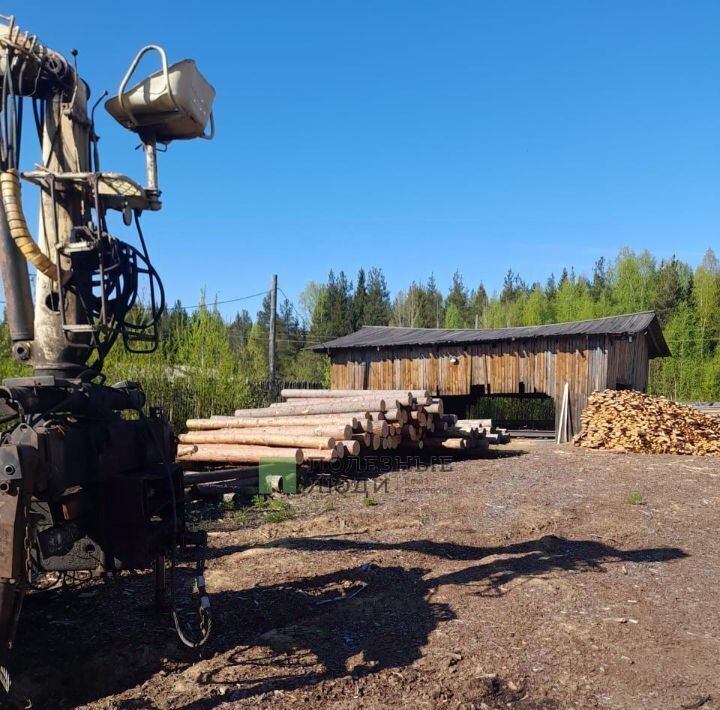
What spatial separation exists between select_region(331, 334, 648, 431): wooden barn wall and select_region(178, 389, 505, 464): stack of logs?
584 cm

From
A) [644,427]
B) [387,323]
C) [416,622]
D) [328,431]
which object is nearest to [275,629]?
[416,622]

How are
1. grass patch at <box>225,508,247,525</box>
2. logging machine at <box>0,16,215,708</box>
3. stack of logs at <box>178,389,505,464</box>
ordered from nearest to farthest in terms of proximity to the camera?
logging machine at <box>0,16,215,708</box> → grass patch at <box>225,508,247,525</box> → stack of logs at <box>178,389,505,464</box>

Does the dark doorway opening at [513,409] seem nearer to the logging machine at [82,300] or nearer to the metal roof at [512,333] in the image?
the metal roof at [512,333]

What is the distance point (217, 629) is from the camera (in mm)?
4645

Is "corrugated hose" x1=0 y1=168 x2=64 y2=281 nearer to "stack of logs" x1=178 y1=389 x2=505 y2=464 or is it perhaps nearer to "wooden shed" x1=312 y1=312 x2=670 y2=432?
"stack of logs" x1=178 y1=389 x2=505 y2=464

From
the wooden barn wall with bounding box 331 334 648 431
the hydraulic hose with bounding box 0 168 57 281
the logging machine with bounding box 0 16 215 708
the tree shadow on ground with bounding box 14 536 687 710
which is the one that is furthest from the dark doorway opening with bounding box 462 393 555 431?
the hydraulic hose with bounding box 0 168 57 281

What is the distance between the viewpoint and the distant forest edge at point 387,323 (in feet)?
50.0

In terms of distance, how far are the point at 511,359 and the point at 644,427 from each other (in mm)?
5166

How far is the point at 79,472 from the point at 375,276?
58.8m

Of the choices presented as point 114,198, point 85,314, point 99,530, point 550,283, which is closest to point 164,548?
point 99,530

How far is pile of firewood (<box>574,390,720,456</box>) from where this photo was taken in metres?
16.0

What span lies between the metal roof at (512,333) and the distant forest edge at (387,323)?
4.06m

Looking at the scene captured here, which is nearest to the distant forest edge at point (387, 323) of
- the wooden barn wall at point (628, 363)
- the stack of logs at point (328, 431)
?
the stack of logs at point (328, 431)

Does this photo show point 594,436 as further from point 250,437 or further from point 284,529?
point 284,529
